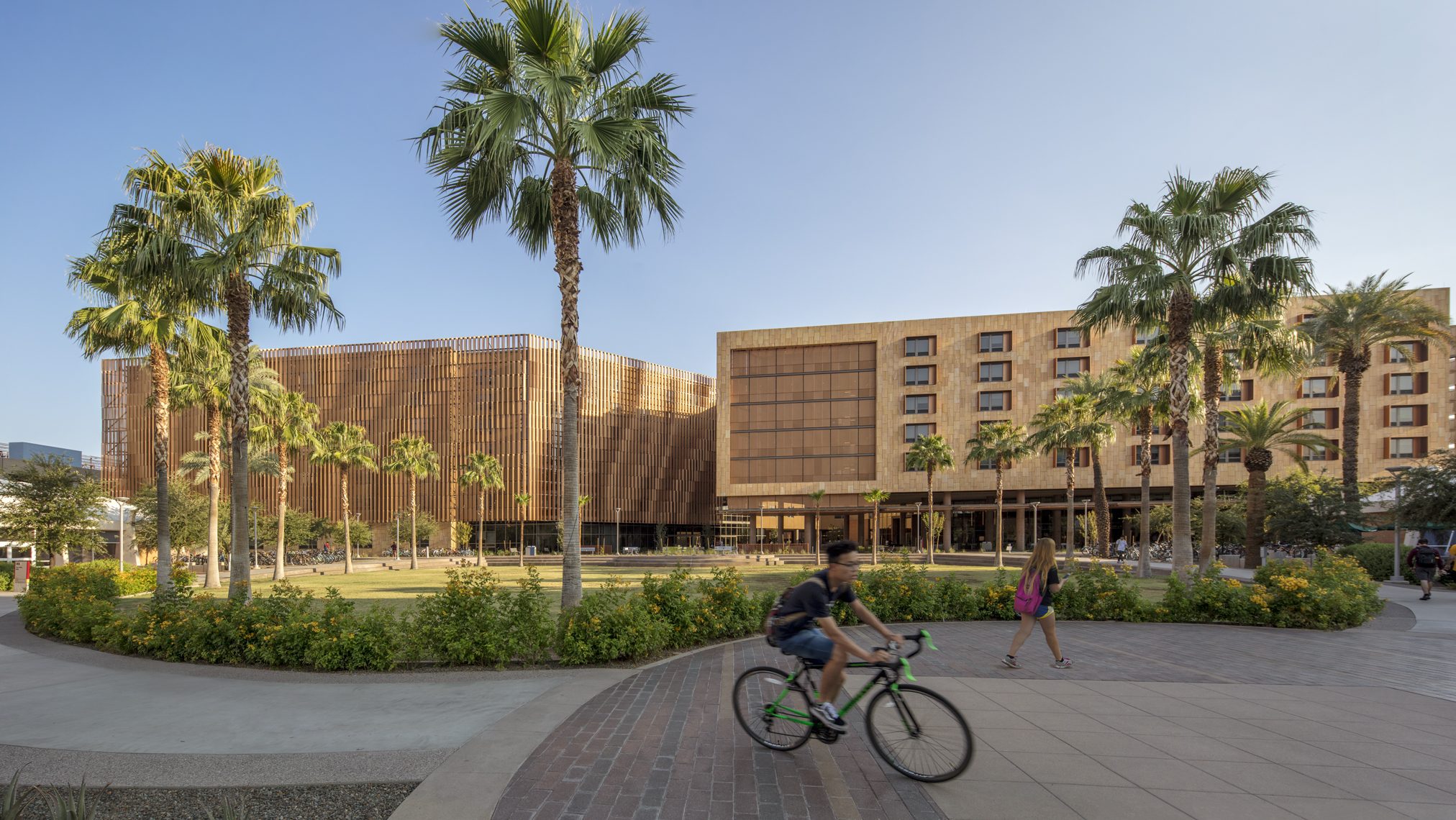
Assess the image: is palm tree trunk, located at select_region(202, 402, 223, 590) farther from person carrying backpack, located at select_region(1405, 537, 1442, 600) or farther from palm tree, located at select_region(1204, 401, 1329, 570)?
palm tree, located at select_region(1204, 401, 1329, 570)

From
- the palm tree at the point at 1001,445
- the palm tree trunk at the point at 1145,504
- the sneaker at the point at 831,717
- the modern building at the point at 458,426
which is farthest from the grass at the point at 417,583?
the modern building at the point at 458,426

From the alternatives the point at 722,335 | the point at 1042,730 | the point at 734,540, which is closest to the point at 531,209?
the point at 1042,730

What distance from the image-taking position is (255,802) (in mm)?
5227

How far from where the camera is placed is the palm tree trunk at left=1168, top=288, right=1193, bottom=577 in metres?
18.5

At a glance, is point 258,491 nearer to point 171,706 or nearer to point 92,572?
point 92,572

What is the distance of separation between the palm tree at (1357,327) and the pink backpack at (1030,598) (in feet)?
90.6

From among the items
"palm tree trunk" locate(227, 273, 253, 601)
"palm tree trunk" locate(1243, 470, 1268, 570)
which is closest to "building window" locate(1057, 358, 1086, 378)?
"palm tree trunk" locate(1243, 470, 1268, 570)

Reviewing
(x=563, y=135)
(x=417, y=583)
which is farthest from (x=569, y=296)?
(x=417, y=583)

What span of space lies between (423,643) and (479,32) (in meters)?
8.61

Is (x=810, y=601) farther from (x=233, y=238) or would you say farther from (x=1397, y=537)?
(x=1397, y=537)

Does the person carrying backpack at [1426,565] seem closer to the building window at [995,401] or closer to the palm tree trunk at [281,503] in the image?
the palm tree trunk at [281,503]

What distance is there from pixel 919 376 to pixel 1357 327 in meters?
39.8

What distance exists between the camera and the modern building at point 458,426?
3219 inches

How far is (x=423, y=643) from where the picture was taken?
31.9ft
